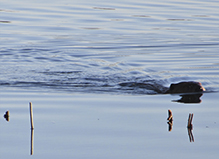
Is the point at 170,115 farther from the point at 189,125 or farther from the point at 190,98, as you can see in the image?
the point at 190,98

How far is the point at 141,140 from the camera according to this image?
627cm

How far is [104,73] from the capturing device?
455 inches

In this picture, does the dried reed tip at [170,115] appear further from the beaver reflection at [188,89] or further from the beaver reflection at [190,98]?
the beaver reflection at [188,89]

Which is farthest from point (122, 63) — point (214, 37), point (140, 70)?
point (214, 37)

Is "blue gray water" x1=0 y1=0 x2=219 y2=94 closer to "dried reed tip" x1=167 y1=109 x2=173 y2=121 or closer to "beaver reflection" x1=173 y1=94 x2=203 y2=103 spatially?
"beaver reflection" x1=173 y1=94 x2=203 y2=103

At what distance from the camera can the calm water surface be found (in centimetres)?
629

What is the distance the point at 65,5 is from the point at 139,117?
16017 mm

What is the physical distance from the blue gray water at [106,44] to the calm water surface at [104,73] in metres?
0.03

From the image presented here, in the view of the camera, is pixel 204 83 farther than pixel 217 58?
No

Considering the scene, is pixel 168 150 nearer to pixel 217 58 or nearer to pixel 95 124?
pixel 95 124

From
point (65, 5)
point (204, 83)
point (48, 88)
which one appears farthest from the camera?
point (65, 5)

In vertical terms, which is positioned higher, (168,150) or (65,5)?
(65,5)

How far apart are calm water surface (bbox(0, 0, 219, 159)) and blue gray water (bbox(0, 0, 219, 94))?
0.03 metres

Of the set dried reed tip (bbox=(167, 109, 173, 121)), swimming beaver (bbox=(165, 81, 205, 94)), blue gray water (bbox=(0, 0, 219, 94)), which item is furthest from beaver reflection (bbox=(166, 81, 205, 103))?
dried reed tip (bbox=(167, 109, 173, 121))
